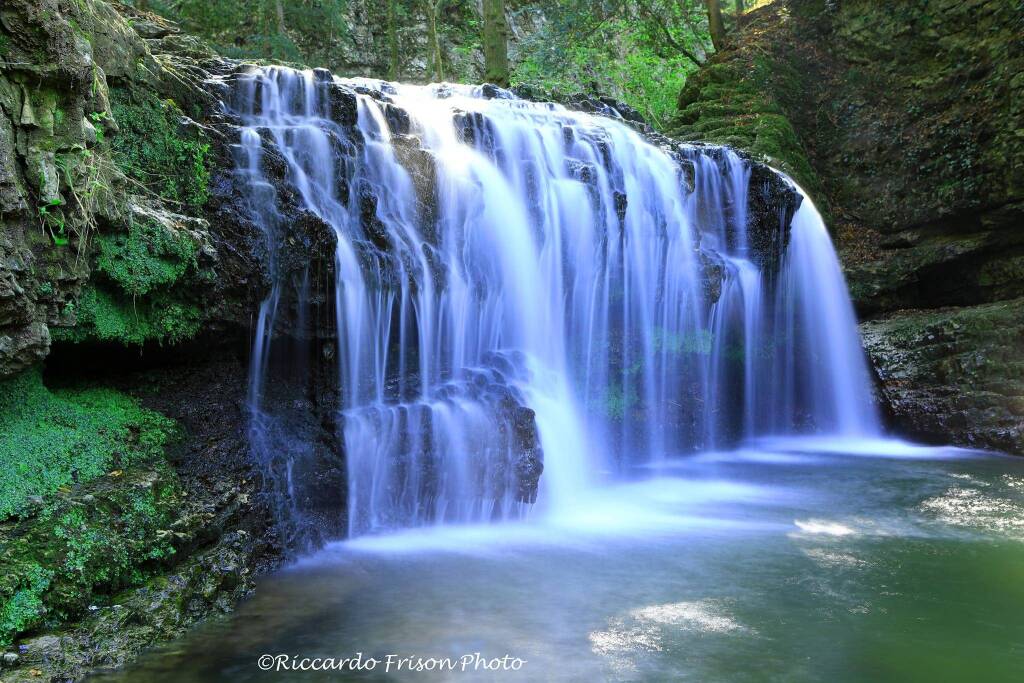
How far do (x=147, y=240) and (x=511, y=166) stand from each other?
16.9 feet

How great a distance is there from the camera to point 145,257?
5.56 meters

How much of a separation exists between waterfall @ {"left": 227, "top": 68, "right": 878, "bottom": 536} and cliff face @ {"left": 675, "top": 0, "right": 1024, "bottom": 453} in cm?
97

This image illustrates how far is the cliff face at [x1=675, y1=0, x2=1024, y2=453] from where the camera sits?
11.0 meters

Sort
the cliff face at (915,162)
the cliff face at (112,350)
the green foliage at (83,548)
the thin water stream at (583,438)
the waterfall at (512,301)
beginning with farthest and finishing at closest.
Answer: the cliff face at (915,162), the waterfall at (512,301), the thin water stream at (583,438), the cliff face at (112,350), the green foliage at (83,548)

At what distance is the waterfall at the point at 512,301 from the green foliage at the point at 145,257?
3.06 ft

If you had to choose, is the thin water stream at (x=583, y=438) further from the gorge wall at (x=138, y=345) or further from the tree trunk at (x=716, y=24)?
the tree trunk at (x=716, y=24)

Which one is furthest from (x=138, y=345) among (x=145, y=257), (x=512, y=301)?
(x=512, y=301)

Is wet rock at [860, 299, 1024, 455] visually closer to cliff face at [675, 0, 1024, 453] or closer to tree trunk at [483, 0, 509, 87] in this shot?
cliff face at [675, 0, 1024, 453]

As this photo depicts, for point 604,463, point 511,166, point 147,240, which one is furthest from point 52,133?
point 604,463

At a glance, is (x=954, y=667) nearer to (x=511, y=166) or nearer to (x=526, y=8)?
(x=511, y=166)

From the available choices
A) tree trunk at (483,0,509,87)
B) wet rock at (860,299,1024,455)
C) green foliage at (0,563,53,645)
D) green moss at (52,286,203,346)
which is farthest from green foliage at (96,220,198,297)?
wet rock at (860,299,1024,455)

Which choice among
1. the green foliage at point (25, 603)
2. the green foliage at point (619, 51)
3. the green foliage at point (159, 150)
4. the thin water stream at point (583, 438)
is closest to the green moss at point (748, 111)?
the thin water stream at point (583, 438)

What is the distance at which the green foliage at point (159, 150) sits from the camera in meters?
6.02

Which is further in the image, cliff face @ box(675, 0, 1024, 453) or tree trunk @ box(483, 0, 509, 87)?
tree trunk @ box(483, 0, 509, 87)
